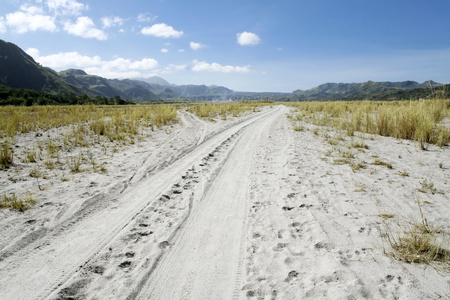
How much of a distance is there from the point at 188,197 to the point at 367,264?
2.82 metres

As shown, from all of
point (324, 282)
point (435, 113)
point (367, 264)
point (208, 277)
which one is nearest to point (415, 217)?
point (367, 264)

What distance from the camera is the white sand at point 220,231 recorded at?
2.08m

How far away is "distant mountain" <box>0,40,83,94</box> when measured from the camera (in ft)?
486

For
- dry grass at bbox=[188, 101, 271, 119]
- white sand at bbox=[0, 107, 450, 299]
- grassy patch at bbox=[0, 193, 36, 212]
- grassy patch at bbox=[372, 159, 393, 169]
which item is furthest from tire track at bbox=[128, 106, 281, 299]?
dry grass at bbox=[188, 101, 271, 119]

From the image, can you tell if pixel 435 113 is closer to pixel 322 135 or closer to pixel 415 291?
pixel 322 135

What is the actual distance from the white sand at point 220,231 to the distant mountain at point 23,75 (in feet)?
578

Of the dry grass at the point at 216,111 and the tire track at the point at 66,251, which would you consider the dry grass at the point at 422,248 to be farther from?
the dry grass at the point at 216,111

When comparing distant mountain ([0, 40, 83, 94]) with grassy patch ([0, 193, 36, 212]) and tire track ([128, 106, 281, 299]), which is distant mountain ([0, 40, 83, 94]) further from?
tire track ([128, 106, 281, 299])

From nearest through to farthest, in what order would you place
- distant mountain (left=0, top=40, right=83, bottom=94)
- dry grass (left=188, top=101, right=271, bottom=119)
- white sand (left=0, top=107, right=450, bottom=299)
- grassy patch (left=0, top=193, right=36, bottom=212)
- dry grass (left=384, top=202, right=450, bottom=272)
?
white sand (left=0, top=107, right=450, bottom=299) → dry grass (left=384, top=202, right=450, bottom=272) → grassy patch (left=0, top=193, right=36, bottom=212) → dry grass (left=188, top=101, right=271, bottom=119) → distant mountain (left=0, top=40, right=83, bottom=94)

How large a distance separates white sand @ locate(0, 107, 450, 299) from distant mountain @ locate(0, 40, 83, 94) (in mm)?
176111

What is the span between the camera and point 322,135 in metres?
9.53

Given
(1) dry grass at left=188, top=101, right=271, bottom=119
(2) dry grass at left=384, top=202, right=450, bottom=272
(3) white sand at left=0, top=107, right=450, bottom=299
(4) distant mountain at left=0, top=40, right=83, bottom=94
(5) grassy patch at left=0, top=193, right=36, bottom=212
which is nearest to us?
(3) white sand at left=0, top=107, right=450, bottom=299

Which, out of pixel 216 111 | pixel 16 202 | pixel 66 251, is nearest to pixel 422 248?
pixel 66 251

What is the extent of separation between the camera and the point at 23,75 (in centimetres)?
15675
